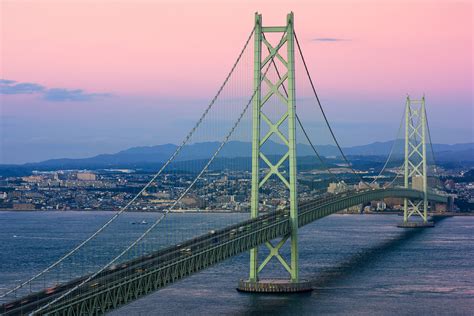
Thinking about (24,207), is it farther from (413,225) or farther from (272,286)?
(272,286)

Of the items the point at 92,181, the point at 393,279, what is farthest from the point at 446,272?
the point at 92,181

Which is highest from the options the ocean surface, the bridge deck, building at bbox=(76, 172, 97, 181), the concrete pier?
building at bbox=(76, 172, 97, 181)

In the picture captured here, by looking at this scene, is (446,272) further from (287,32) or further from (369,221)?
(369,221)

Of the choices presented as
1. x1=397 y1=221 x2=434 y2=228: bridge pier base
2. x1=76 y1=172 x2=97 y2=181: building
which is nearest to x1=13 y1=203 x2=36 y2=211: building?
x1=76 y1=172 x2=97 y2=181: building

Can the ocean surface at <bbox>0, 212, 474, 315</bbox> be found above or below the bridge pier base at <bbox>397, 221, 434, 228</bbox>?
below

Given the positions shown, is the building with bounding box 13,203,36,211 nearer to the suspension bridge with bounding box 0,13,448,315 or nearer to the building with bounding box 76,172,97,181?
the building with bounding box 76,172,97,181

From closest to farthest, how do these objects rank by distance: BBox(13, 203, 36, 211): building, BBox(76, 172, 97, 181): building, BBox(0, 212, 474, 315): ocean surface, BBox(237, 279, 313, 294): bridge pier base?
BBox(0, 212, 474, 315): ocean surface < BBox(237, 279, 313, 294): bridge pier base < BBox(13, 203, 36, 211): building < BBox(76, 172, 97, 181): building

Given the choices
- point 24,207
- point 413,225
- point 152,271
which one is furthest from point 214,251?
point 24,207
